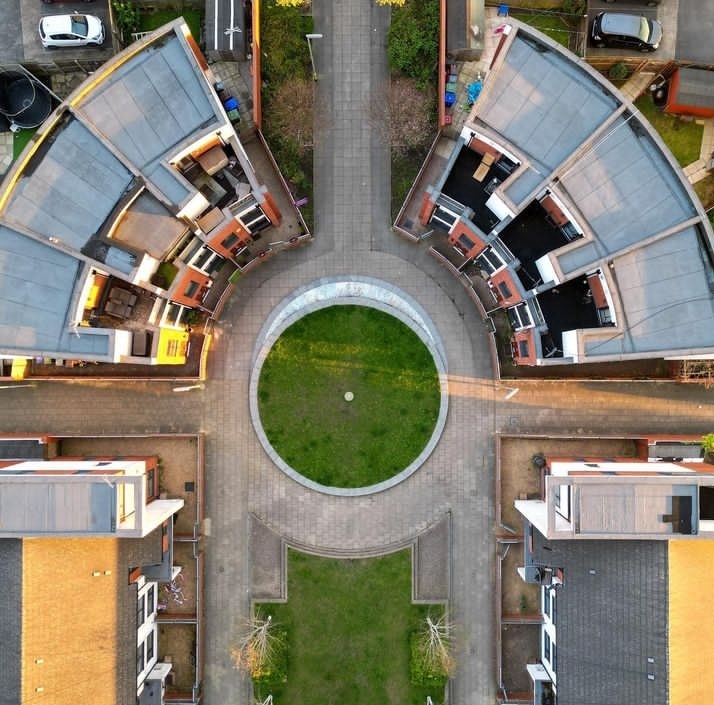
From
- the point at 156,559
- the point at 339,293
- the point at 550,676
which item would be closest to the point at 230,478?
the point at 156,559

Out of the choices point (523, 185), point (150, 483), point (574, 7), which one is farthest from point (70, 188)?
point (574, 7)

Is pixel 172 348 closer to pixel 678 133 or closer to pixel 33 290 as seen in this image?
pixel 33 290

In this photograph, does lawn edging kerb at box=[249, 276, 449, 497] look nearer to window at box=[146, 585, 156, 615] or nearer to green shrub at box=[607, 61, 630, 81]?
window at box=[146, 585, 156, 615]

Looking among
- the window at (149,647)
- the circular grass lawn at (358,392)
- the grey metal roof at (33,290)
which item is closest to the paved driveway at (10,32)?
the grey metal roof at (33,290)

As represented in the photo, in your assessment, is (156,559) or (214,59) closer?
(156,559)

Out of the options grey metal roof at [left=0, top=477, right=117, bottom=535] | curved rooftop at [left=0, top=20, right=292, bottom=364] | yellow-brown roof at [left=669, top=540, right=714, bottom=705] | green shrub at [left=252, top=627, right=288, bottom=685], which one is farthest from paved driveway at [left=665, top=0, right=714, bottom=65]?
green shrub at [left=252, top=627, right=288, bottom=685]

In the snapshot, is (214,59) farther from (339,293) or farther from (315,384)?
(315,384)
